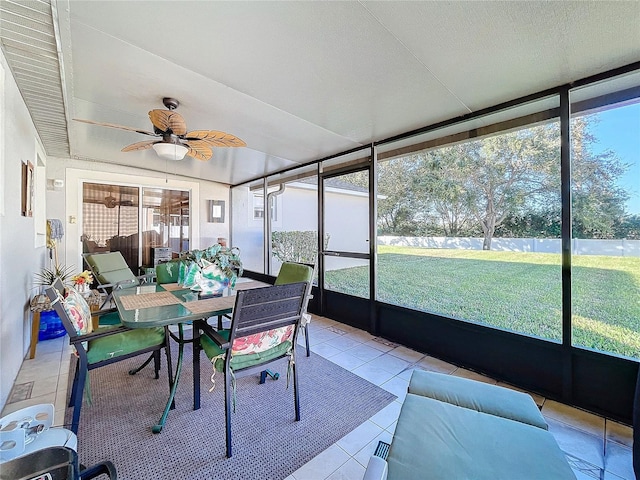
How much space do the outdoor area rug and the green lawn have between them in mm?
1350

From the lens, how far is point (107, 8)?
164 centimetres

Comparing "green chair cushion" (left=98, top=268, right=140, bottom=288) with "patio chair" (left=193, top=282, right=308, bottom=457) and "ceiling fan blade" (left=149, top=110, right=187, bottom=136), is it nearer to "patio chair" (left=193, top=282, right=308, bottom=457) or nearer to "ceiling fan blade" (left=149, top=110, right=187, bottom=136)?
"ceiling fan blade" (left=149, top=110, right=187, bottom=136)

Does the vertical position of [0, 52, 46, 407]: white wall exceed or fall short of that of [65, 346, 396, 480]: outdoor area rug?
it exceeds it

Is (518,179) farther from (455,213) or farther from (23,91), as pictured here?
(23,91)

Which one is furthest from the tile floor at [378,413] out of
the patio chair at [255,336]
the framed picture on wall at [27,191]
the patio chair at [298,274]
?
the framed picture on wall at [27,191]

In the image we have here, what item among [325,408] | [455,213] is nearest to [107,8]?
[325,408]

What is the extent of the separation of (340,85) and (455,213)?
6.14ft

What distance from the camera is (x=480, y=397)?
5.18 ft

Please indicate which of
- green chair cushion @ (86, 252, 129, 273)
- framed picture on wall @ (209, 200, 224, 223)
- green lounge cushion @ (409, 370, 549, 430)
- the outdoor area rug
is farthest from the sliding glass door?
green lounge cushion @ (409, 370, 549, 430)

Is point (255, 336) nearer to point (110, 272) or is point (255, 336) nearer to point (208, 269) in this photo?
point (208, 269)

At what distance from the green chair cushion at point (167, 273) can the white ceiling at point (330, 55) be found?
5.63ft

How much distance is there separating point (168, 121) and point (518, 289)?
3.70 metres

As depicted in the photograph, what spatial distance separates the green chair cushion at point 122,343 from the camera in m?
1.97

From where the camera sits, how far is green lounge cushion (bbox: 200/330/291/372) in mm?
1820
